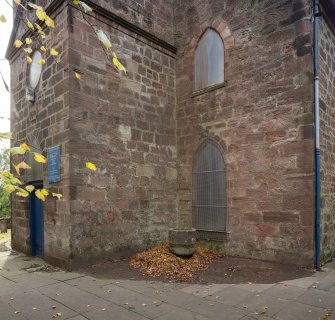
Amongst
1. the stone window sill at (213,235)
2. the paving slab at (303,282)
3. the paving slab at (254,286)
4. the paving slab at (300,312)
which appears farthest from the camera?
the stone window sill at (213,235)

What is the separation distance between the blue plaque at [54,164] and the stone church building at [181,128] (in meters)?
0.07

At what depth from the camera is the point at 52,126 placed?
7410mm

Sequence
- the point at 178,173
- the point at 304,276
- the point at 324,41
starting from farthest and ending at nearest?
1. the point at 178,173
2. the point at 324,41
3. the point at 304,276

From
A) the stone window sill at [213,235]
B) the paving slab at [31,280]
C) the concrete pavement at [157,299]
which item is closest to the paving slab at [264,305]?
the concrete pavement at [157,299]

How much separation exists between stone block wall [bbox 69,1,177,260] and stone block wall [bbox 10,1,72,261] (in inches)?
7.6

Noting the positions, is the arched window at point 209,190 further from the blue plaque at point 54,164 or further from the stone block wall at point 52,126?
the blue plaque at point 54,164

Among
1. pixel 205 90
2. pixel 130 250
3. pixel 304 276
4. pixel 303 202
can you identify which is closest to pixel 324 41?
pixel 205 90

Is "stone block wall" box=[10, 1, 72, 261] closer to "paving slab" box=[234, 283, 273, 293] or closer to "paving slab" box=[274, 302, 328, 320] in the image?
"paving slab" box=[234, 283, 273, 293]

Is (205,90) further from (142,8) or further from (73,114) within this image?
(73,114)

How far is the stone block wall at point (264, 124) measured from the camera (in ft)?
22.1

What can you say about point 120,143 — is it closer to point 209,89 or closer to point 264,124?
point 209,89

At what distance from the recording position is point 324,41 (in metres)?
7.51

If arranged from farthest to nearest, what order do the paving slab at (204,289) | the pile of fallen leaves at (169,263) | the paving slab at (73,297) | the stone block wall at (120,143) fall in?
1. the stone block wall at (120,143)
2. the pile of fallen leaves at (169,263)
3. the paving slab at (204,289)
4. the paving slab at (73,297)

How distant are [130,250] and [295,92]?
5109mm
